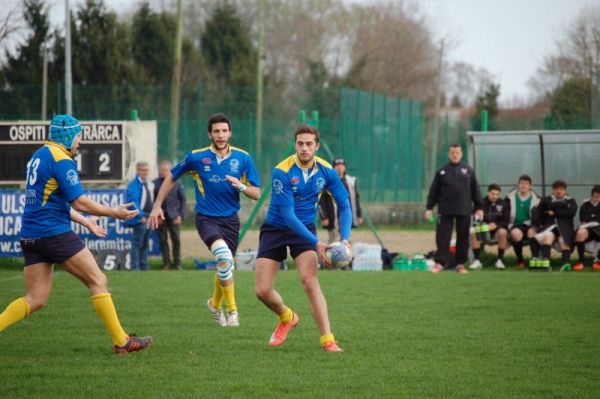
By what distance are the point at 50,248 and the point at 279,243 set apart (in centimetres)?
206

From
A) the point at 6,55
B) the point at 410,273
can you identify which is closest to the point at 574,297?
the point at 410,273

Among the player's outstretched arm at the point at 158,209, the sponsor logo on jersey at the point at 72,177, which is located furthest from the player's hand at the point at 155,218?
the sponsor logo on jersey at the point at 72,177

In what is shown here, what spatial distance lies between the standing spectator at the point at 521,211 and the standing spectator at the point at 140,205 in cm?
685

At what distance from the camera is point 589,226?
17.0 meters

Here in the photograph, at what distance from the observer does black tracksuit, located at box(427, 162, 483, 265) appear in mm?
16750

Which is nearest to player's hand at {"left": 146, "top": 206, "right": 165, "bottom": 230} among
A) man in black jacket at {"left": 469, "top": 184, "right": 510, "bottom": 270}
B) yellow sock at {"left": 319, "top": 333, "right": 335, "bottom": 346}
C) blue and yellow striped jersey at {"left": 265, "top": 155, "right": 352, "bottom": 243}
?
blue and yellow striped jersey at {"left": 265, "top": 155, "right": 352, "bottom": 243}

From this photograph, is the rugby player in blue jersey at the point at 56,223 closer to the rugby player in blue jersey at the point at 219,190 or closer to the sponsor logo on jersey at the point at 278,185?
the sponsor logo on jersey at the point at 278,185

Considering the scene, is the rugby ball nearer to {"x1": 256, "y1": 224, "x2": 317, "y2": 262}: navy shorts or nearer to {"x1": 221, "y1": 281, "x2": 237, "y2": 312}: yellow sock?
{"x1": 256, "y1": 224, "x2": 317, "y2": 262}: navy shorts

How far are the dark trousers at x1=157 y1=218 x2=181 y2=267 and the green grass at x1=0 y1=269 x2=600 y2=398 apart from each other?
4.11 metres

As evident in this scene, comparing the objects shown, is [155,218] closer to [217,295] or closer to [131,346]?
[217,295]

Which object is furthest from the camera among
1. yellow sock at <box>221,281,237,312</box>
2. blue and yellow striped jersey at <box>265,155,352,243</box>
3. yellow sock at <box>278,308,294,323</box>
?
yellow sock at <box>221,281,237,312</box>

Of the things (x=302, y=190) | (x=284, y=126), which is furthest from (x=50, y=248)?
(x=284, y=126)

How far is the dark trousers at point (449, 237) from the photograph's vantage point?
16.8 m

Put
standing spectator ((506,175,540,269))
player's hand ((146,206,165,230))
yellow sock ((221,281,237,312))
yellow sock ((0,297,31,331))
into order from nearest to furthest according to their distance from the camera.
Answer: yellow sock ((0,297,31,331)) → player's hand ((146,206,165,230)) → yellow sock ((221,281,237,312)) → standing spectator ((506,175,540,269))
